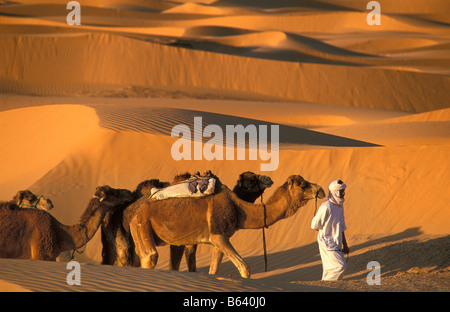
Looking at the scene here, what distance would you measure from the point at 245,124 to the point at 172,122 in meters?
3.03

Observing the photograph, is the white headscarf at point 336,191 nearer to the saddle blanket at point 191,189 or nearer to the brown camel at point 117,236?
the saddle blanket at point 191,189

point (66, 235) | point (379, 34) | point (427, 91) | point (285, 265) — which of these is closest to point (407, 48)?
point (379, 34)

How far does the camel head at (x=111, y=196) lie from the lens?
11.5 m

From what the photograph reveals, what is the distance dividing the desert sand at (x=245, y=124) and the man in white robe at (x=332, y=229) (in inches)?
17.7

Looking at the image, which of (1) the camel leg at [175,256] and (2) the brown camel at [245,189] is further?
(1) the camel leg at [175,256]

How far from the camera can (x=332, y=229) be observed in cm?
1098

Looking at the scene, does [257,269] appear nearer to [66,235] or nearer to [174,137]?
[66,235]

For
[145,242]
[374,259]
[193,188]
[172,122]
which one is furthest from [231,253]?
[172,122]

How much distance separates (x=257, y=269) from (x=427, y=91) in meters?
29.4

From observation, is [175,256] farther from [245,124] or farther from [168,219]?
[245,124]

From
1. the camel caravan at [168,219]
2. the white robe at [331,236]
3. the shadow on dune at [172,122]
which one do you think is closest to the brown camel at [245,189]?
the camel caravan at [168,219]

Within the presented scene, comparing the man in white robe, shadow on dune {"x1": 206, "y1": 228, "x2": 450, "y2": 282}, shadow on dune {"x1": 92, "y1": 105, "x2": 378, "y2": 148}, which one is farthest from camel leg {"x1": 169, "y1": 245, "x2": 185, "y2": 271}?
shadow on dune {"x1": 92, "y1": 105, "x2": 378, "y2": 148}

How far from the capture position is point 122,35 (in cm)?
4588

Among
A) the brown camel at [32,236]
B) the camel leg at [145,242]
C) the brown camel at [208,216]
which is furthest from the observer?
the camel leg at [145,242]
